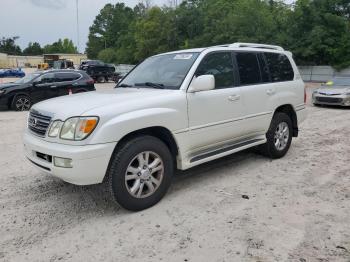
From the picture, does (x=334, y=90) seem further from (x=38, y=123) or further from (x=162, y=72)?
(x=38, y=123)

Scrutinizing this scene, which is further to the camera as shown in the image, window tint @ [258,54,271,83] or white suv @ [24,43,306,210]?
window tint @ [258,54,271,83]

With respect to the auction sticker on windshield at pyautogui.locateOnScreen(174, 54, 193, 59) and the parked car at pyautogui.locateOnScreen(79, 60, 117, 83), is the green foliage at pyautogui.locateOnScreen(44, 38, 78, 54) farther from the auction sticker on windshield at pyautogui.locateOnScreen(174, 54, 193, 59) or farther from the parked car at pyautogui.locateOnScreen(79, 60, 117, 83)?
the auction sticker on windshield at pyautogui.locateOnScreen(174, 54, 193, 59)

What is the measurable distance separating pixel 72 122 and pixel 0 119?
898 cm

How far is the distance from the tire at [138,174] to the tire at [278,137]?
2318 millimetres

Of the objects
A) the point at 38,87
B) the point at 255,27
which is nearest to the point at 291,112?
the point at 38,87

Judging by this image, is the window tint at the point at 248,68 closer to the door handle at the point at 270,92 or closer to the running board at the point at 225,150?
the door handle at the point at 270,92

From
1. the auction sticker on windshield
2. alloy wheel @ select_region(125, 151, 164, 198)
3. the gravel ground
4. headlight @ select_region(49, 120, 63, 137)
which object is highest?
the auction sticker on windshield

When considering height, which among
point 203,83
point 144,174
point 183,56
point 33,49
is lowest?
point 144,174

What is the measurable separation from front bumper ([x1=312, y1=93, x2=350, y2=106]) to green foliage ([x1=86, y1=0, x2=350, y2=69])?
787 inches

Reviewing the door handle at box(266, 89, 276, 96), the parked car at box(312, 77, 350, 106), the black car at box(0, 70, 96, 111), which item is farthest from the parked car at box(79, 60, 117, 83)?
the door handle at box(266, 89, 276, 96)

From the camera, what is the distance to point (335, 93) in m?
13.8

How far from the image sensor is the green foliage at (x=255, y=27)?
3219cm

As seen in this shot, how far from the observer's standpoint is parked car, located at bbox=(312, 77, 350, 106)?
44.2 ft

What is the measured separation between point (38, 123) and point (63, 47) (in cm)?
13481
